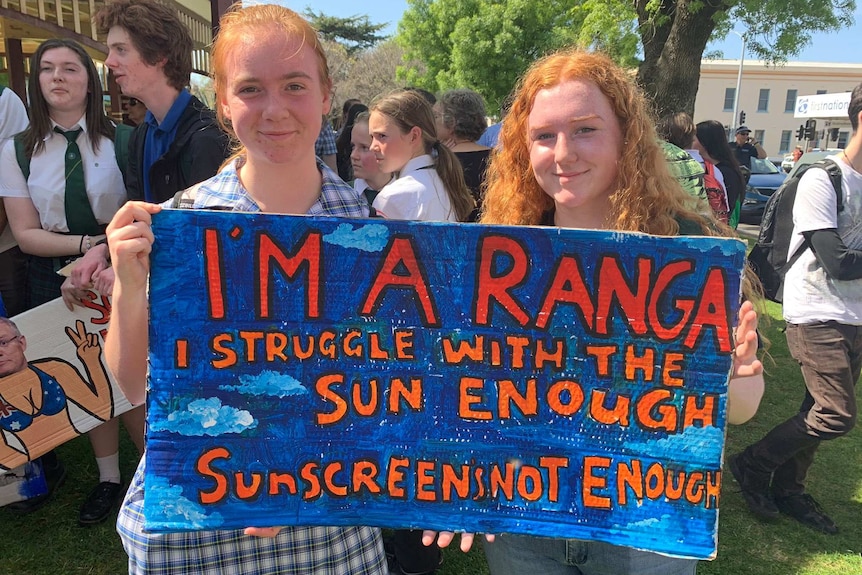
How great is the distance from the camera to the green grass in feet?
9.14

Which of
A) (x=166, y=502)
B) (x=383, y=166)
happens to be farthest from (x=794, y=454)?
(x=166, y=502)

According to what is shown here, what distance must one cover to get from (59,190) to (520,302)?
Result: 2.21 metres

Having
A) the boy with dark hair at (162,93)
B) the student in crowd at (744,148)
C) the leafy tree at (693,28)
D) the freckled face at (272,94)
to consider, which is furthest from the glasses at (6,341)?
the student in crowd at (744,148)

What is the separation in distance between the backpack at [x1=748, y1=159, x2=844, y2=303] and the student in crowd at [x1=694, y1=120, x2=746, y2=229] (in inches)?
64.7

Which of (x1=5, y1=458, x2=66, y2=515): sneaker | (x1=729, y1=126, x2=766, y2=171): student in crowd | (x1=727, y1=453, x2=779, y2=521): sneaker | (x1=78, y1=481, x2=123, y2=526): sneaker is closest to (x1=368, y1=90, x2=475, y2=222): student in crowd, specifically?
(x1=78, y1=481, x2=123, y2=526): sneaker

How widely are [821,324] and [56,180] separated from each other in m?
3.46

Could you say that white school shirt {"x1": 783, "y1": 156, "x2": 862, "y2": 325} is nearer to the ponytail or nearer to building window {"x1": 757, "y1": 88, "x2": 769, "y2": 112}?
the ponytail

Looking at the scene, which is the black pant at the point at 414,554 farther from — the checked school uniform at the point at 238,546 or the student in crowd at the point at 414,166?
the checked school uniform at the point at 238,546

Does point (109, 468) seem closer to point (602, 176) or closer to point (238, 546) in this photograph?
point (238, 546)

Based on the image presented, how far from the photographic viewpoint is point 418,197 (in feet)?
9.69

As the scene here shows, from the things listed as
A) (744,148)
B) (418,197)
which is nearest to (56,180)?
(418,197)

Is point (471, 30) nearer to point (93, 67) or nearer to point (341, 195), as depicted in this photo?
point (93, 67)

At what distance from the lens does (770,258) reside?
3.12 meters

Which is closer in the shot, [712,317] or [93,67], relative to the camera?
[712,317]
